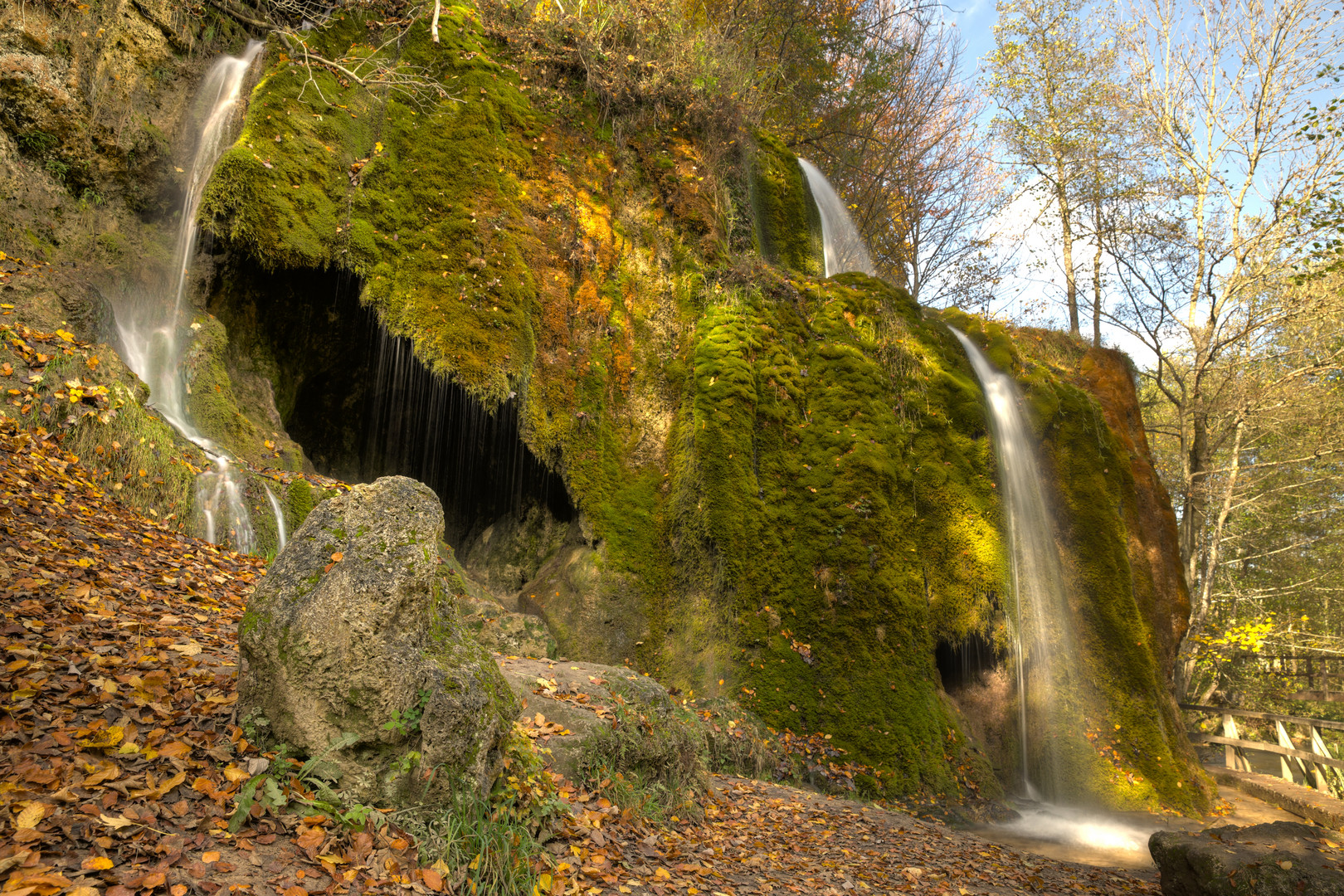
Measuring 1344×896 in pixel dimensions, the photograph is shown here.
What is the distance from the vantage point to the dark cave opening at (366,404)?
27.9 feet

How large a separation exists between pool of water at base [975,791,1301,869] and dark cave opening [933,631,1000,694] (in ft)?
5.34

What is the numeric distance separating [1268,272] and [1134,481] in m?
5.68

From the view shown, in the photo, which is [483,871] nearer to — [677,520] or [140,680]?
[140,680]

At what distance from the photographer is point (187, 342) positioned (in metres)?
7.66

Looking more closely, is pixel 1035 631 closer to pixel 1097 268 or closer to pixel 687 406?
pixel 687 406

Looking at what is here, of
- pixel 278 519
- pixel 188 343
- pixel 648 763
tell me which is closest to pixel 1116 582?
pixel 648 763

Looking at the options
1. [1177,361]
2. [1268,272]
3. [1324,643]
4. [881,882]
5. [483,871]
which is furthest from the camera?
[1177,361]

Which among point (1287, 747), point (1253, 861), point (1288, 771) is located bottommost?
point (1288, 771)

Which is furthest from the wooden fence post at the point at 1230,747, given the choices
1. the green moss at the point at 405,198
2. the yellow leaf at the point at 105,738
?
the yellow leaf at the point at 105,738

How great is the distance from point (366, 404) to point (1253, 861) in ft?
32.8

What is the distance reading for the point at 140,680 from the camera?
10.9 feet

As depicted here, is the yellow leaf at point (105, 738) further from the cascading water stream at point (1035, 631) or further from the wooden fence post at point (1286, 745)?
the wooden fence post at point (1286, 745)

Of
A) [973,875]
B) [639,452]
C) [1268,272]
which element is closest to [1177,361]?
[1268,272]

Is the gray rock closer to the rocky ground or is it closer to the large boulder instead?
the rocky ground
